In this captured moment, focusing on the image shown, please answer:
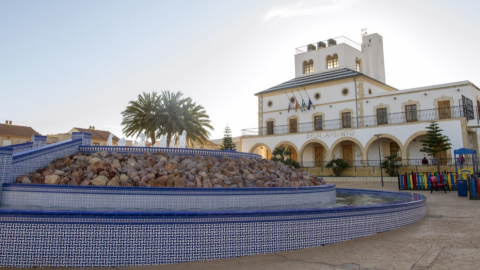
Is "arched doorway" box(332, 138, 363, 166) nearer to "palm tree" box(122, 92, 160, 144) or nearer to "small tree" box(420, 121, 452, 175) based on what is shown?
"small tree" box(420, 121, 452, 175)

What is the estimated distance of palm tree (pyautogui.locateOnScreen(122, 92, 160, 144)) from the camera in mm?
21156

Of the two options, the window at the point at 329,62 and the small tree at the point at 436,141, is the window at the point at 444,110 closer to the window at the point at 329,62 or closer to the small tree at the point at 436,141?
the small tree at the point at 436,141

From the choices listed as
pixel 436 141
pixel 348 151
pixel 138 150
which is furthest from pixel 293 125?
pixel 138 150

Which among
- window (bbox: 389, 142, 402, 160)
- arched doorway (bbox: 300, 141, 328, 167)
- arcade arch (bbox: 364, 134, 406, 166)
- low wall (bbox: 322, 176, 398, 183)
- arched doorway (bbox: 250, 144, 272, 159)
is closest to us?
low wall (bbox: 322, 176, 398, 183)

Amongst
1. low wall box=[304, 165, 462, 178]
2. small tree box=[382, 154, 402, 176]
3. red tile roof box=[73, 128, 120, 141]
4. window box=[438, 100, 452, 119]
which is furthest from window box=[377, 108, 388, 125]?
red tile roof box=[73, 128, 120, 141]

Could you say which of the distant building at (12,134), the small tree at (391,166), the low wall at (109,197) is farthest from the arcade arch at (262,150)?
the distant building at (12,134)

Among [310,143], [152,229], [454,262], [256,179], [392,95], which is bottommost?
[454,262]

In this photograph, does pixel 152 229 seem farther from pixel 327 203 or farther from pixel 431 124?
pixel 431 124

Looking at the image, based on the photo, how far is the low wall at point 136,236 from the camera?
3.82m

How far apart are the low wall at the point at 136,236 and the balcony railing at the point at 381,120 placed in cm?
2099

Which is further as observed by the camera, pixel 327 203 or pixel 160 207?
pixel 327 203

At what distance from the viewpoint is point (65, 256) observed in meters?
3.83

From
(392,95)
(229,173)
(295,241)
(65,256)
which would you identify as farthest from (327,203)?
(392,95)

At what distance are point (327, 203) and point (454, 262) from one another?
4.29 meters
